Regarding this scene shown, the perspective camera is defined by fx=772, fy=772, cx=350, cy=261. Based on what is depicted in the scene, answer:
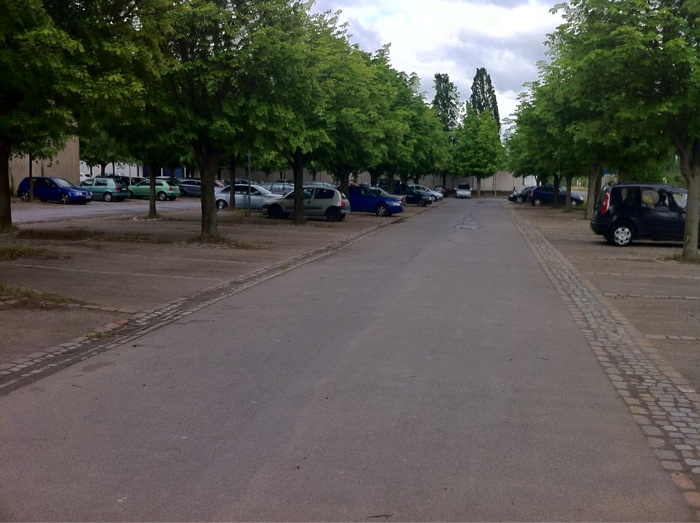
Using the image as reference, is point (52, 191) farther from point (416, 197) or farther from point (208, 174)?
point (208, 174)

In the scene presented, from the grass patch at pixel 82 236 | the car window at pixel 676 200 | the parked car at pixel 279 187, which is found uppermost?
the car window at pixel 676 200

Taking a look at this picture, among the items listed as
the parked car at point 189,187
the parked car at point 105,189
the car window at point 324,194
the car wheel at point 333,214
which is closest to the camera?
the car wheel at point 333,214

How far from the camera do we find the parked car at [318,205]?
33.6 meters

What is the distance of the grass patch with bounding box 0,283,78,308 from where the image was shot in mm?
10562

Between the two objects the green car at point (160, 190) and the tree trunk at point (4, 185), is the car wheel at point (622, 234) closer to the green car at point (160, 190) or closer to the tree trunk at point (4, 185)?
the tree trunk at point (4, 185)

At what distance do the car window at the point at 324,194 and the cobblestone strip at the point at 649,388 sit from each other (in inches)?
857

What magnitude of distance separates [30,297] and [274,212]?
2366 centimetres

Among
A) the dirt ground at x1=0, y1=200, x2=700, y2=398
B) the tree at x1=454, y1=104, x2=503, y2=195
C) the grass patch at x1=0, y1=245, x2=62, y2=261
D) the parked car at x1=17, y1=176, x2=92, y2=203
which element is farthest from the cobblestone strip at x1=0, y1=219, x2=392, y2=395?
the tree at x1=454, y1=104, x2=503, y2=195

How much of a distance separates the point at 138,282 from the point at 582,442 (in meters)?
9.50

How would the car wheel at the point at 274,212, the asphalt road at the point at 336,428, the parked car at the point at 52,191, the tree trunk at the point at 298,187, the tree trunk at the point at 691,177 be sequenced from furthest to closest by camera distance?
the parked car at the point at 52,191
the car wheel at the point at 274,212
the tree trunk at the point at 298,187
the tree trunk at the point at 691,177
the asphalt road at the point at 336,428

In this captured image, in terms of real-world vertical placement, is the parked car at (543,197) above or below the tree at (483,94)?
below

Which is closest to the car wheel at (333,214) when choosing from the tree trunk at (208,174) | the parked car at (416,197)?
the tree trunk at (208,174)

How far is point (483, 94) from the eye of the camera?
357ft

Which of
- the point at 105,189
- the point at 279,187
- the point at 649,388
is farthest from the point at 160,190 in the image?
the point at 649,388
